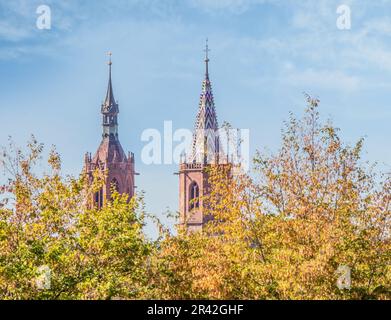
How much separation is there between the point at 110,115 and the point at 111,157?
8417mm

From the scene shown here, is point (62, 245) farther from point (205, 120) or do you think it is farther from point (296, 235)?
point (205, 120)

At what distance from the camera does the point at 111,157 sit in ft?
507

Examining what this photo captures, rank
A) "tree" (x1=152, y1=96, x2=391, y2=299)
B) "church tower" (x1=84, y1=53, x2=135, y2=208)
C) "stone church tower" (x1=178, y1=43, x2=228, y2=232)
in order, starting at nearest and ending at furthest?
"tree" (x1=152, y1=96, x2=391, y2=299) < "stone church tower" (x1=178, y1=43, x2=228, y2=232) < "church tower" (x1=84, y1=53, x2=135, y2=208)

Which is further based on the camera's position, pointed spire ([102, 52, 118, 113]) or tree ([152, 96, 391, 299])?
pointed spire ([102, 52, 118, 113])

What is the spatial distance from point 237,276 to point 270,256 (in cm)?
156

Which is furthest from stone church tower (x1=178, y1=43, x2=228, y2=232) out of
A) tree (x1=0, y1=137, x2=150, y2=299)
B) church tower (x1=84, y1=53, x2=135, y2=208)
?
tree (x1=0, y1=137, x2=150, y2=299)

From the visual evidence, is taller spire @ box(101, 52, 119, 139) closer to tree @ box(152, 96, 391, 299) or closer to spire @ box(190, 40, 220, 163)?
spire @ box(190, 40, 220, 163)

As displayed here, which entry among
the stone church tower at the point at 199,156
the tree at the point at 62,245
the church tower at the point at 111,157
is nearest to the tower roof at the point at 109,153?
the church tower at the point at 111,157

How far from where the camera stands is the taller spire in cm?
15812

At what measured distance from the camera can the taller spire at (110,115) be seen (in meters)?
158

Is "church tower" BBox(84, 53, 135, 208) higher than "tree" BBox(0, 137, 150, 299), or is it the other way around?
"church tower" BBox(84, 53, 135, 208)
